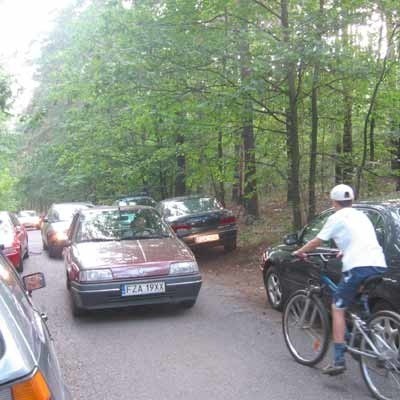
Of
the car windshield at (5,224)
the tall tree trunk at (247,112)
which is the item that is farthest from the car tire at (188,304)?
the car windshield at (5,224)

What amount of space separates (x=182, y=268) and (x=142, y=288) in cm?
64

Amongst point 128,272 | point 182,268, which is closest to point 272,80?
point 182,268

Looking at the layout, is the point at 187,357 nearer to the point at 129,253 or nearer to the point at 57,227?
the point at 129,253

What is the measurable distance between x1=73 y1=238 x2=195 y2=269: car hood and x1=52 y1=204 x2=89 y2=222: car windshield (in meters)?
7.91

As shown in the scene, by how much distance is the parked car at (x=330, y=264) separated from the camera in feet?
17.1

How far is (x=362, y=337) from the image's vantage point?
15.5 ft

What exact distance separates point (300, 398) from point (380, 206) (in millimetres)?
2269

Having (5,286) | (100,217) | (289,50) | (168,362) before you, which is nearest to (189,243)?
(100,217)

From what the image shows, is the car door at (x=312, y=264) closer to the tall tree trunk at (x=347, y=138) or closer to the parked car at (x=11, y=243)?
the tall tree trunk at (x=347, y=138)

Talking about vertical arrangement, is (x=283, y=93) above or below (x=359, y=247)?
above

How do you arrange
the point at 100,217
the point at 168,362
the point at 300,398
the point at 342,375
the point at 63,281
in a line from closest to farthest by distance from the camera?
1. the point at 300,398
2. the point at 342,375
3. the point at 168,362
4. the point at 100,217
5. the point at 63,281

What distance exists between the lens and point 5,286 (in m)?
2.82

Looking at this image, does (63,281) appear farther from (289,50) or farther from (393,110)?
(393,110)

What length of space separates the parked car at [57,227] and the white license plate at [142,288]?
26.5ft
